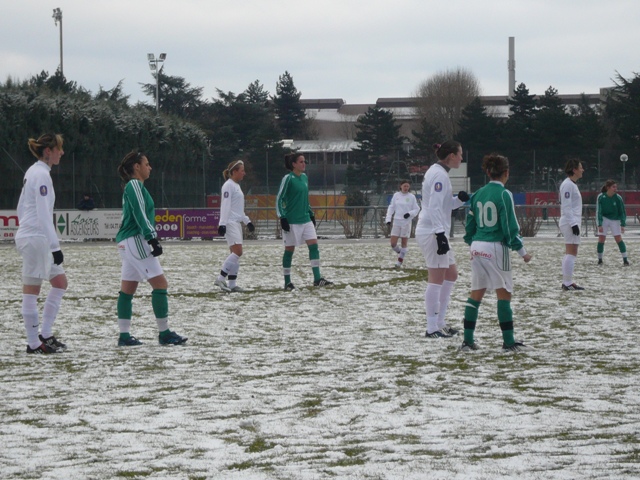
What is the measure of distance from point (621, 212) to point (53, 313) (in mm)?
15019

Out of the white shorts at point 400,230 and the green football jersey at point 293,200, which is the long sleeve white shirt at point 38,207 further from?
the white shorts at point 400,230

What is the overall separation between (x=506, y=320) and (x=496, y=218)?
0.90 m

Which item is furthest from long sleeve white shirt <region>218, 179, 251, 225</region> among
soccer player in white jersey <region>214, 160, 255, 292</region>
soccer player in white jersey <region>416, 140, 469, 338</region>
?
soccer player in white jersey <region>416, 140, 469, 338</region>

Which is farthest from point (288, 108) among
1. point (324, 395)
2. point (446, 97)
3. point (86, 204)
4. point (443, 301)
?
point (324, 395)

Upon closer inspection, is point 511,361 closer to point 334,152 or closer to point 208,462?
point 208,462

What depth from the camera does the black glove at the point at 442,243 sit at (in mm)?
10086

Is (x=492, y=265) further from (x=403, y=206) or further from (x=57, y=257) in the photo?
(x=403, y=206)

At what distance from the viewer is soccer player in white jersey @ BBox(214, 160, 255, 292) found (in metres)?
15.9

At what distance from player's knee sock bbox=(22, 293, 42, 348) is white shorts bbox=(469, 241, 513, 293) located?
13.1 feet

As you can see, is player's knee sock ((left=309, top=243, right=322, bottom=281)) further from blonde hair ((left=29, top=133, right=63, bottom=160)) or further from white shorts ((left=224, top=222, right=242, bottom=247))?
blonde hair ((left=29, top=133, right=63, bottom=160))

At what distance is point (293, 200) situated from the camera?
16.1m

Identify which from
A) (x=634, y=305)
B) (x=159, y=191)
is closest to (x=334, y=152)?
(x=159, y=191)

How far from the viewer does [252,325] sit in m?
11.5

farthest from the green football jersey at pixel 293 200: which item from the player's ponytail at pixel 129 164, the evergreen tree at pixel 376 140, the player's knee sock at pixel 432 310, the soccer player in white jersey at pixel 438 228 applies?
the evergreen tree at pixel 376 140
